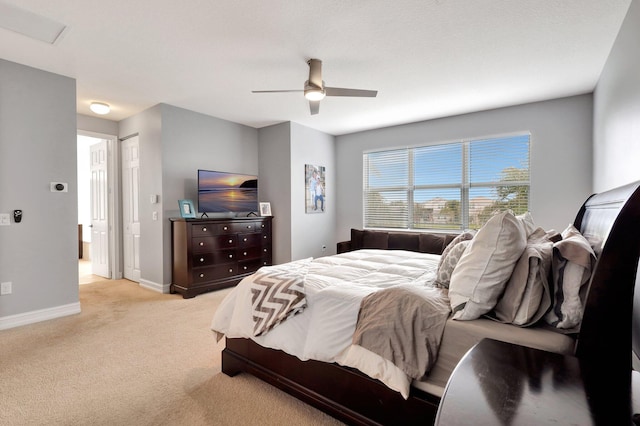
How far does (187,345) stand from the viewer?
107 inches

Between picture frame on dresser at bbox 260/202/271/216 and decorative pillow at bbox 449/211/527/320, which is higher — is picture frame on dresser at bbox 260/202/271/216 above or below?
above

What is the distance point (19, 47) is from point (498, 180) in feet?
18.9

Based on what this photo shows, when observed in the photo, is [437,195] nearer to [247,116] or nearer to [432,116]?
[432,116]

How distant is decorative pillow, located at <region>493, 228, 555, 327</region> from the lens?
134cm

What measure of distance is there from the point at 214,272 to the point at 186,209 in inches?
39.3

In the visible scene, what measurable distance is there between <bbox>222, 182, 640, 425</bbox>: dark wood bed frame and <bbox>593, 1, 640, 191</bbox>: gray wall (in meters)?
0.66

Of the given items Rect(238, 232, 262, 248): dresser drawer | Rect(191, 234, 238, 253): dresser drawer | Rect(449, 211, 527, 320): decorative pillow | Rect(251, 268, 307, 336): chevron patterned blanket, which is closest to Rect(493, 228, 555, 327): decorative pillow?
Rect(449, 211, 527, 320): decorative pillow

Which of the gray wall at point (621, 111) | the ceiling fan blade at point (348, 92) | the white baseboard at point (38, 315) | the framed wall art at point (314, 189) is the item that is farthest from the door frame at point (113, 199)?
the gray wall at point (621, 111)

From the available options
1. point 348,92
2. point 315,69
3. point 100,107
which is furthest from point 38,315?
point 348,92

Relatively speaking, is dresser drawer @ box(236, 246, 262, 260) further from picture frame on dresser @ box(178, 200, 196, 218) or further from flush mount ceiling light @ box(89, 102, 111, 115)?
flush mount ceiling light @ box(89, 102, 111, 115)

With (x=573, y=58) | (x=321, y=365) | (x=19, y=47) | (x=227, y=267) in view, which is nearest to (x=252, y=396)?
(x=321, y=365)

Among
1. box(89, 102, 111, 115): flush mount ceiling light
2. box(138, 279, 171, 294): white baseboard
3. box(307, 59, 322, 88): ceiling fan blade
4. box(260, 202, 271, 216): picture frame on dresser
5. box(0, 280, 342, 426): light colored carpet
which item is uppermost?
box(89, 102, 111, 115): flush mount ceiling light

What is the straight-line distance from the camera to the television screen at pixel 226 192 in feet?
15.0

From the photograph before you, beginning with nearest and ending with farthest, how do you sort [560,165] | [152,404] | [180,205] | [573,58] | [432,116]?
[152,404] → [573,58] → [560,165] → [180,205] → [432,116]
